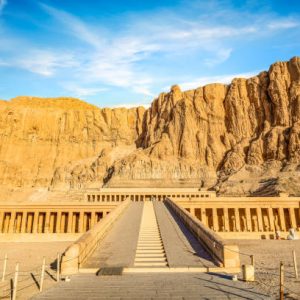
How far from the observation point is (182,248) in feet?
41.3

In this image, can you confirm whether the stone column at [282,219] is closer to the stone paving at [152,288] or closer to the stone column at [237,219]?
the stone column at [237,219]

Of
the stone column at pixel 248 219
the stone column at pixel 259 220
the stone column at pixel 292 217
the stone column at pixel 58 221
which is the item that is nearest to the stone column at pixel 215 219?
the stone column at pixel 248 219

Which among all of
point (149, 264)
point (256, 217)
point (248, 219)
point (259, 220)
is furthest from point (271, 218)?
point (149, 264)

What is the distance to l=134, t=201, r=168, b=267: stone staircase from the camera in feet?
35.7

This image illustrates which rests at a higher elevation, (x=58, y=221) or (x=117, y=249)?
(x=58, y=221)

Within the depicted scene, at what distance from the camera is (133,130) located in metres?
106

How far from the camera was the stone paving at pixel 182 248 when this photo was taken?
34.3ft

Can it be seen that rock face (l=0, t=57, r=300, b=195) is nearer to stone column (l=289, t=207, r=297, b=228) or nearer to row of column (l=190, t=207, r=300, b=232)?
row of column (l=190, t=207, r=300, b=232)

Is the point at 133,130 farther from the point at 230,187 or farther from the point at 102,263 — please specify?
the point at 102,263

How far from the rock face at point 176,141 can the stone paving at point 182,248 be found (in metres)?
34.8

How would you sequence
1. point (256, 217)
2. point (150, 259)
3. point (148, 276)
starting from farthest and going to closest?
point (256, 217), point (150, 259), point (148, 276)

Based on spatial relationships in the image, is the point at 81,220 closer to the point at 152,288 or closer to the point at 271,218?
the point at 271,218

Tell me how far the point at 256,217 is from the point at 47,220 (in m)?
27.1

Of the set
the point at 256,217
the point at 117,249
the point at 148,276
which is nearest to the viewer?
the point at 148,276
